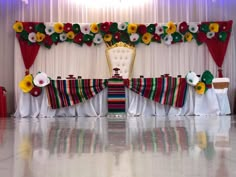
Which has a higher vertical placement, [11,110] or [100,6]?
[100,6]

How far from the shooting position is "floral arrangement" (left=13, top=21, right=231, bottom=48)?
7289 millimetres

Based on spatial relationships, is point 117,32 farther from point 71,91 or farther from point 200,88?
point 200,88

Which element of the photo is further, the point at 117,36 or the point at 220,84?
the point at 117,36

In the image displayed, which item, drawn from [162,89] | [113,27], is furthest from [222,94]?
[113,27]

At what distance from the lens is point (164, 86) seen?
563 cm

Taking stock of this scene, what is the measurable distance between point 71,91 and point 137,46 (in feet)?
7.62

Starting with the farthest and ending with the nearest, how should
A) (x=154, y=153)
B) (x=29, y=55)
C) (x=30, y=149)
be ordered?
(x=29, y=55)
(x=30, y=149)
(x=154, y=153)

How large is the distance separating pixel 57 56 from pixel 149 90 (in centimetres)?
265

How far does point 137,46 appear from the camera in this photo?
7.49 metres

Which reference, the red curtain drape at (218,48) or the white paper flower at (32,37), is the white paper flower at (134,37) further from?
the white paper flower at (32,37)

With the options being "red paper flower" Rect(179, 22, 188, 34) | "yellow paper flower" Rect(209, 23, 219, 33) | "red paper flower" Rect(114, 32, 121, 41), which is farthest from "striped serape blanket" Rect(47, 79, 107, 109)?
"yellow paper flower" Rect(209, 23, 219, 33)

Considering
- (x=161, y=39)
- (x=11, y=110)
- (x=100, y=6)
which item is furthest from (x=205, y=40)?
(x=11, y=110)

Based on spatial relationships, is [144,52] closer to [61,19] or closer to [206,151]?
[61,19]

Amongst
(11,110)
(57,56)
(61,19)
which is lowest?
(11,110)
